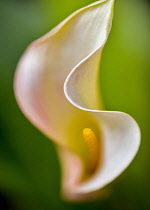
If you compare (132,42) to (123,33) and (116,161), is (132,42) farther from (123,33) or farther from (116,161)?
(116,161)

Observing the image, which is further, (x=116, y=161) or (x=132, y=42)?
(x=132, y=42)

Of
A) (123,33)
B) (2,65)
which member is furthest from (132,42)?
(2,65)

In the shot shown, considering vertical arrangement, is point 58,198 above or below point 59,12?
below
